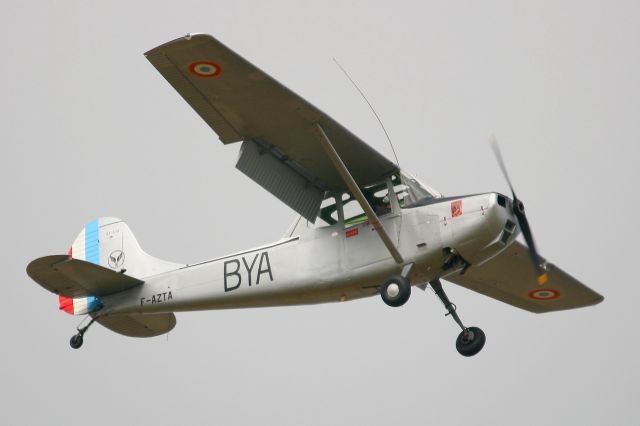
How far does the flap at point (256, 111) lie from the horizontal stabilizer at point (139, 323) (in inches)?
151

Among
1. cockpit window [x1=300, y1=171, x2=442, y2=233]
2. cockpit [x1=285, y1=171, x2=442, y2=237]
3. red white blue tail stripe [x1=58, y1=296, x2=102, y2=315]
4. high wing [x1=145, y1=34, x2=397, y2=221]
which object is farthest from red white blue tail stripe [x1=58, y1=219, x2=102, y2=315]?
cockpit window [x1=300, y1=171, x2=442, y2=233]

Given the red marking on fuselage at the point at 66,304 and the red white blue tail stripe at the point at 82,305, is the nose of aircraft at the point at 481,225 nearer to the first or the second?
the red white blue tail stripe at the point at 82,305

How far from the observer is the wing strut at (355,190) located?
49.8ft

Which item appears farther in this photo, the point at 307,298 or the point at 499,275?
the point at 499,275

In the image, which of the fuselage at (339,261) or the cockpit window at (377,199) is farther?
the cockpit window at (377,199)

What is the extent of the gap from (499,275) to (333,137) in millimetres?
4202

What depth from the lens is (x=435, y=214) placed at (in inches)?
605

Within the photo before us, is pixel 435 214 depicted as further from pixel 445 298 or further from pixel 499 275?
pixel 499 275

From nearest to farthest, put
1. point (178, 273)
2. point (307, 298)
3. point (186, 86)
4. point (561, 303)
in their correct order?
point (186, 86), point (307, 298), point (178, 273), point (561, 303)

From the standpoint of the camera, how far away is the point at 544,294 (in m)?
18.8

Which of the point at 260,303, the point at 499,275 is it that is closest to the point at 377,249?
the point at 260,303

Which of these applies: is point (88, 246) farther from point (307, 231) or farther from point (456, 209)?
point (456, 209)

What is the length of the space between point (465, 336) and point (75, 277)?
5724mm

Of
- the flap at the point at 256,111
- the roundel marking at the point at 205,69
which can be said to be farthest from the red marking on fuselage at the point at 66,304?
the roundel marking at the point at 205,69
